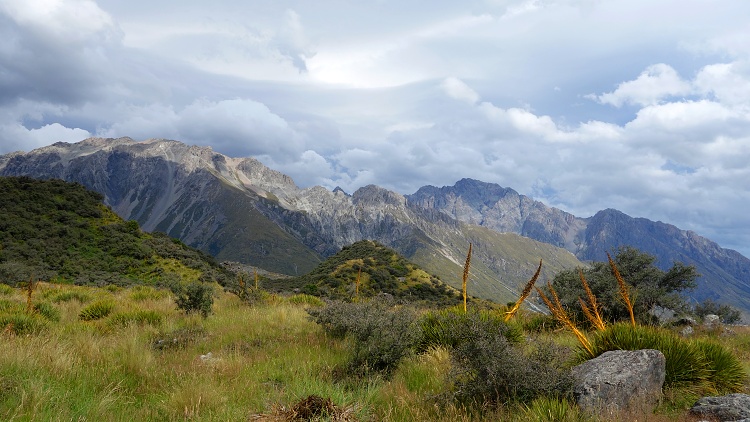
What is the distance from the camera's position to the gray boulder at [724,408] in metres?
4.53

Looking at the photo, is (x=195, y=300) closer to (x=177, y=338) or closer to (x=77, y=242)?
(x=177, y=338)

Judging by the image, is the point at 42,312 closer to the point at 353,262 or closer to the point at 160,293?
the point at 160,293

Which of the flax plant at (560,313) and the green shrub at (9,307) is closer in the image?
the flax plant at (560,313)

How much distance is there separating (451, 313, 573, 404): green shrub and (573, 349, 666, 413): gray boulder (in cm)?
23

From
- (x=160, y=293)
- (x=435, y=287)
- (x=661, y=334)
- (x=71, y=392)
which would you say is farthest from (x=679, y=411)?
(x=435, y=287)

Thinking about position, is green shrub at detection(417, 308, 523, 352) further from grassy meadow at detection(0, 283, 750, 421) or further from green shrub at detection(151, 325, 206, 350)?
green shrub at detection(151, 325, 206, 350)

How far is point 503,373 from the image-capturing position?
209 inches

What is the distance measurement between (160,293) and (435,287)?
85.4 meters

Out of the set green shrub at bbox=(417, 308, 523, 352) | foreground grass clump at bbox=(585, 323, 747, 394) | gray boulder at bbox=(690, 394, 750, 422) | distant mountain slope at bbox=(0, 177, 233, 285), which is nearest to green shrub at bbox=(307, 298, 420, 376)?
green shrub at bbox=(417, 308, 523, 352)

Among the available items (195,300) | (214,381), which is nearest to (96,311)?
(195,300)

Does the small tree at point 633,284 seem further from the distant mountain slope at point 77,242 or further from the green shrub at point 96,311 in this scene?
the distant mountain slope at point 77,242

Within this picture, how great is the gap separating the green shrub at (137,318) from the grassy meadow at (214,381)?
0.66 metres

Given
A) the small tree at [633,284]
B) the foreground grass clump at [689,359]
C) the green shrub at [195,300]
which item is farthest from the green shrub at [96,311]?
the small tree at [633,284]

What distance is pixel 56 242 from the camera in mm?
51500
